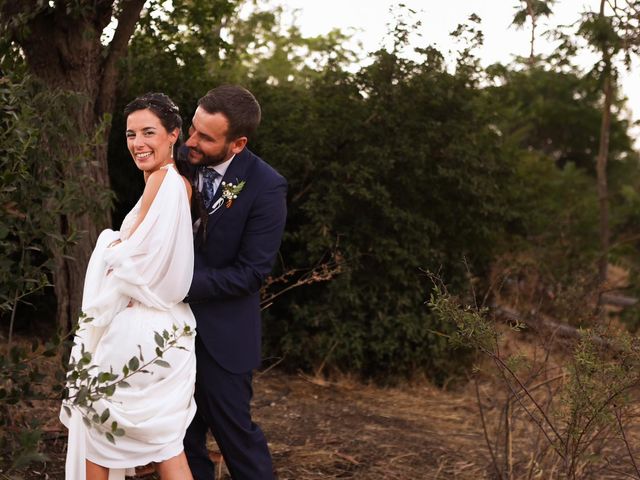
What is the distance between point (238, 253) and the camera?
159 inches

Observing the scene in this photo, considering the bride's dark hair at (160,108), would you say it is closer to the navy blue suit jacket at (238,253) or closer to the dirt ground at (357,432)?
the navy blue suit jacket at (238,253)

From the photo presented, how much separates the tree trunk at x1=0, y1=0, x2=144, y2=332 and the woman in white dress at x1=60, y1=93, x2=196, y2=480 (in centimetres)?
229

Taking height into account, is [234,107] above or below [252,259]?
above

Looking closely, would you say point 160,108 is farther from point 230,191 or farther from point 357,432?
point 357,432

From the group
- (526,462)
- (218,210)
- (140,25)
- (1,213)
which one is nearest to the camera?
(1,213)

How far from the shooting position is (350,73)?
8383 mm

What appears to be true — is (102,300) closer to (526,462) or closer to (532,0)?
(526,462)

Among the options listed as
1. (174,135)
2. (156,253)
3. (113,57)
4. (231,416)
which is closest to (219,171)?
(174,135)

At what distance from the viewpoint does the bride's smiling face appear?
372 centimetres

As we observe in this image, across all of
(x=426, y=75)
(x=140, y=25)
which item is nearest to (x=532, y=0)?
(x=426, y=75)

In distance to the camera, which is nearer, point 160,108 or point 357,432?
point 160,108

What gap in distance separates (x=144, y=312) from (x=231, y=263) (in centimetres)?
49

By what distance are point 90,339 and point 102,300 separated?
199 millimetres

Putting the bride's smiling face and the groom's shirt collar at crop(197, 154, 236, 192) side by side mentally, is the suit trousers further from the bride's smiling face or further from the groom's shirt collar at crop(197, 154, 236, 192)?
the bride's smiling face
